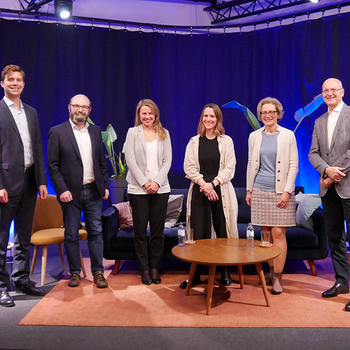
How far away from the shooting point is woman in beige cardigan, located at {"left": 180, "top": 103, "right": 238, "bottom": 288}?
11.1 feet

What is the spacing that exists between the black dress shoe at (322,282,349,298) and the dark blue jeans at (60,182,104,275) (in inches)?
77.4

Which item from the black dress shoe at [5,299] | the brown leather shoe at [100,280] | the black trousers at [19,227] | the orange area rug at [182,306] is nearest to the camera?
the orange area rug at [182,306]

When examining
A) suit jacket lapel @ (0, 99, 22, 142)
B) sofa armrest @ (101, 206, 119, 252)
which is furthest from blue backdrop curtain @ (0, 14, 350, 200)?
suit jacket lapel @ (0, 99, 22, 142)

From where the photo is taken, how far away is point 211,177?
11.2 ft

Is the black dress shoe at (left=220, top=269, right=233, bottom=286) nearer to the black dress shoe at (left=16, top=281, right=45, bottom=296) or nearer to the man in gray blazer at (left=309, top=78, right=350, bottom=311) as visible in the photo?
the man in gray blazer at (left=309, top=78, right=350, bottom=311)

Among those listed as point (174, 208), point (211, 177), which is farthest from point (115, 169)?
point (211, 177)

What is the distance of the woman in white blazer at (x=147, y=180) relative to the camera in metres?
3.49

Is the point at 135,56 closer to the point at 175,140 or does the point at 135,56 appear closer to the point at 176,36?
the point at 176,36

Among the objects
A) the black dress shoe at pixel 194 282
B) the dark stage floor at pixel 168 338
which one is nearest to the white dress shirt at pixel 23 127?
the dark stage floor at pixel 168 338

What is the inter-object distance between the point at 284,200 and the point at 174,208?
1.49 m

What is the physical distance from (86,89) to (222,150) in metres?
3.20

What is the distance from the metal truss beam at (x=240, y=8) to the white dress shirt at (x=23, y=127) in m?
3.78

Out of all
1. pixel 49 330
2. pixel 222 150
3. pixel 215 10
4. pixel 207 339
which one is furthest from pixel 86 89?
pixel 207 339

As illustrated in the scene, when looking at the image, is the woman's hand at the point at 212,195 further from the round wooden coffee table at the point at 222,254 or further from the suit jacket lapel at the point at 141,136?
the suit jacket lapel at the point at 141,136
